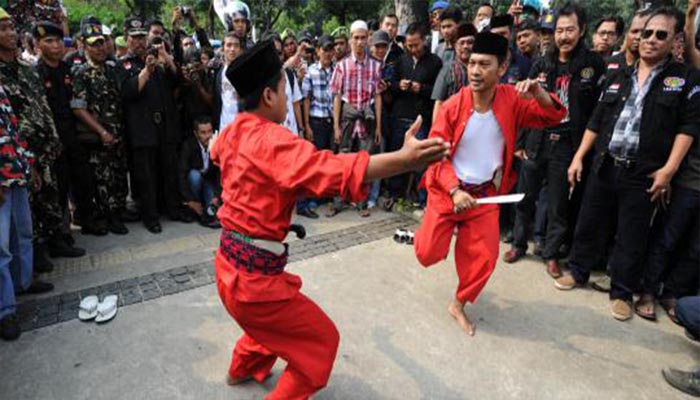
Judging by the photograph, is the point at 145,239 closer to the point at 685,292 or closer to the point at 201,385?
the point at 201,385

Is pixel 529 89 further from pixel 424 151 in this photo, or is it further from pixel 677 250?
pixel 677 250

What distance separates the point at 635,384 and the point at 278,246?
8.02 ft

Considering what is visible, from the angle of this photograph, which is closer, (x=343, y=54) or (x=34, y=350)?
(x=34, y=350)

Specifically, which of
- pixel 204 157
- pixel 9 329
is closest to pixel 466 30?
pixel 204 157

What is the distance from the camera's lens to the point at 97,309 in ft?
11.3

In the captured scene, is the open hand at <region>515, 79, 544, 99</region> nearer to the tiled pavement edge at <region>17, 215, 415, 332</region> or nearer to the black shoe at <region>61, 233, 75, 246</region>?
the tiled pavement edge at <region>17, 215, 415, 332</region>

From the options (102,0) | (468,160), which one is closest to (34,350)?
(468,160)

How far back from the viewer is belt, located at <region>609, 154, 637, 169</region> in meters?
3.43

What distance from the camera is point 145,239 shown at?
499cm

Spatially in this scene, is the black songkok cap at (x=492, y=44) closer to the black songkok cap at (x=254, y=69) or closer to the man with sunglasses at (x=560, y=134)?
the man with sunglasses at (x=560, y=134)

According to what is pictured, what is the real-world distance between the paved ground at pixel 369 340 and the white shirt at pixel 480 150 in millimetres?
1119

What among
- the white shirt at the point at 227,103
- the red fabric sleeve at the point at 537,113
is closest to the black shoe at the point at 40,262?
the white shirt at the point at 227,103

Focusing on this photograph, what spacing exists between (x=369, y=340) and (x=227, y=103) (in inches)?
137

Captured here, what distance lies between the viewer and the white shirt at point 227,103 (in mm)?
5322
